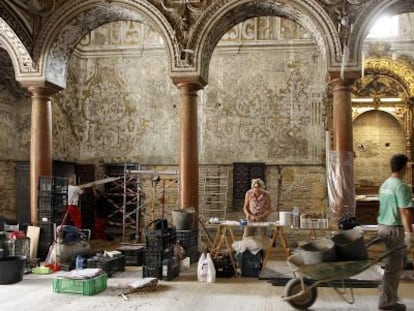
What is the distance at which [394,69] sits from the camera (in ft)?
55.5

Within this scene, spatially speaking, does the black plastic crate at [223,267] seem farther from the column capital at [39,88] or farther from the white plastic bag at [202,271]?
the column capital at [39,88]

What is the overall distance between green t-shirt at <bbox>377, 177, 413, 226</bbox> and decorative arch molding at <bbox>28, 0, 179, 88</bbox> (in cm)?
621

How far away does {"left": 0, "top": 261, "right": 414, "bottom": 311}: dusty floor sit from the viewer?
6.77m

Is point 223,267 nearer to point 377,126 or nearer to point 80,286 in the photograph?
point 80,286

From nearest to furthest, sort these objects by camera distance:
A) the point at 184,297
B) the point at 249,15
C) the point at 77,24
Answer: the point at 184,297
the point at 249,15
the point at 77,24

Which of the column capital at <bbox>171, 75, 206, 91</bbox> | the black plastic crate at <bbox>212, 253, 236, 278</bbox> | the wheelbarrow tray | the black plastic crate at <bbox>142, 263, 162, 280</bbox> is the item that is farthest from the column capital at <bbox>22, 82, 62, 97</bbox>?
the wheelbarrow tray

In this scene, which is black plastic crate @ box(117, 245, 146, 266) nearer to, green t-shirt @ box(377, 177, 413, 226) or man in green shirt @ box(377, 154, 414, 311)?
man in green shirt @ box(377, 154, 414, 311)

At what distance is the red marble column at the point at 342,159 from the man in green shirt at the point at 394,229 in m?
3.59

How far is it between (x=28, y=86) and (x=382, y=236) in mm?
8757

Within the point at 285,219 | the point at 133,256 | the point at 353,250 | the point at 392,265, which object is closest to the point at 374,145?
the point at 285,219

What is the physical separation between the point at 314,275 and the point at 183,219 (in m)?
4.42

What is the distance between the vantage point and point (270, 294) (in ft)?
24.8

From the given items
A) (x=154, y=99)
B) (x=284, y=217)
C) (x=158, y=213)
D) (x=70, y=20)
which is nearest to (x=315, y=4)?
(x=284, y=217)

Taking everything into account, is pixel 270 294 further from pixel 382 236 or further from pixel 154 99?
pixel 154 99
